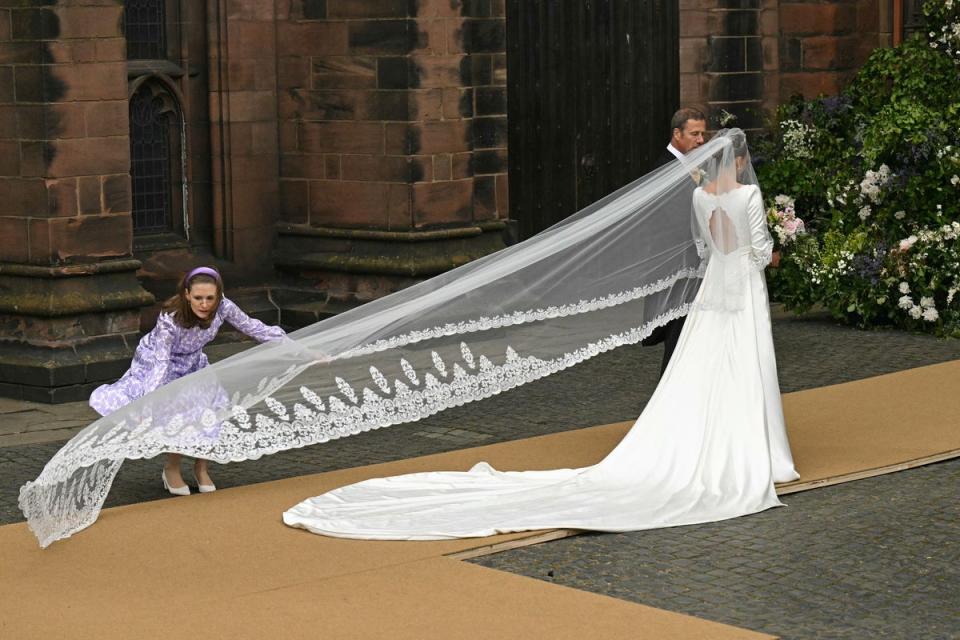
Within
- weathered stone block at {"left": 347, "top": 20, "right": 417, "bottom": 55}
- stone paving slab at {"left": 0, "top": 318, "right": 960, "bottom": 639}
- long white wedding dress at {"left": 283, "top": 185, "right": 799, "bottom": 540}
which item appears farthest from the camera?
weathered stone block at {"left": 347, "top": 20, "right": 417, "bottom": 55}

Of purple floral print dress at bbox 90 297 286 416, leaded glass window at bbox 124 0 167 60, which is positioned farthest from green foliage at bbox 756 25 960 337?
purple floral print dress at bbox 90 297 286 416

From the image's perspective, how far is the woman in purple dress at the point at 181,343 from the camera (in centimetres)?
888

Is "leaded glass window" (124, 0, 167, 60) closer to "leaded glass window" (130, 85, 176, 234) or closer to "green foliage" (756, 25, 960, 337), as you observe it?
"leaded glass window" (130, 85, 176, 234)

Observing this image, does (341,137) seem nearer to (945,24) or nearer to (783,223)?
(783,223)

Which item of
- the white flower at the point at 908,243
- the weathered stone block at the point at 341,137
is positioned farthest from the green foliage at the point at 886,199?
the weathered stone block at the point at 341,137

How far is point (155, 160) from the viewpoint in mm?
14023

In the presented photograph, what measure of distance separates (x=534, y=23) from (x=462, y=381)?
713 centimetres

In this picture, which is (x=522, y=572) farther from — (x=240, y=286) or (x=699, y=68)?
(x=699, y=68)

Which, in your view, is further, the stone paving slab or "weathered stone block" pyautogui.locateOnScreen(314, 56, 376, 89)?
"weathered stone block" pyautogui.locateOnScreen(314, 56, 376, 89)

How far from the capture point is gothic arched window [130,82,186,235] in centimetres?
1388

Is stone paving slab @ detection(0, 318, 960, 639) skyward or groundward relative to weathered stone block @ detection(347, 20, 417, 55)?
groundward

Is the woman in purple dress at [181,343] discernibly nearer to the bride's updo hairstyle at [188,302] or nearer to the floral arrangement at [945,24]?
the bride's updo hairstyle at [188,302]

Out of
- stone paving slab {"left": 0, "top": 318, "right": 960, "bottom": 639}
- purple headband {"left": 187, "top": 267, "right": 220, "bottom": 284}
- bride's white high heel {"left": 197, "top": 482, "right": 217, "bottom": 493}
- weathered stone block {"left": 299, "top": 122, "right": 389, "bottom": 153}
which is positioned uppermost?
weathered stone block {"left": 299, "top": 122, "right": 389, "bottom": 153}

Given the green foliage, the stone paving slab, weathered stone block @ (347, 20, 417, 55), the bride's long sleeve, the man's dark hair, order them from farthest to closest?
the green foliage, weathered stone block @ (347, 20, 417, 55), the man's dark hair, the bride's long sleeve, the stone paving slab
